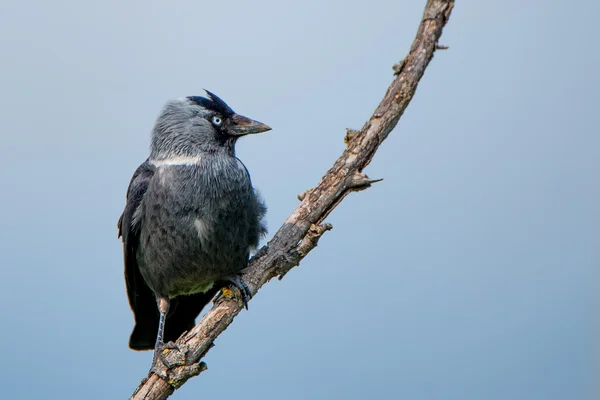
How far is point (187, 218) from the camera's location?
4.84 m

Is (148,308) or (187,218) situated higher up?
(187,218)

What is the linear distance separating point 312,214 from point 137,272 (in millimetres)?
2002

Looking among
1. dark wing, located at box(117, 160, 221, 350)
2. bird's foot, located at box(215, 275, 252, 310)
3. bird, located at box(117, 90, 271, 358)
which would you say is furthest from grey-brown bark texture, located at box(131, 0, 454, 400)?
dark wing, located at box(117, 160, 221, 350)

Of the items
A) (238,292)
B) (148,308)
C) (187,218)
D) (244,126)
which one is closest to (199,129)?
(244,126)

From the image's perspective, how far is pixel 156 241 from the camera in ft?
16.3

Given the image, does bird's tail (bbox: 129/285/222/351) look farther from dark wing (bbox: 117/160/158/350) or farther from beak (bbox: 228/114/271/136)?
beak (bbox: 228/114/271/136)

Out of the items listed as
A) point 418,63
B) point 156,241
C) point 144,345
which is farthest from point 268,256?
point 144,345

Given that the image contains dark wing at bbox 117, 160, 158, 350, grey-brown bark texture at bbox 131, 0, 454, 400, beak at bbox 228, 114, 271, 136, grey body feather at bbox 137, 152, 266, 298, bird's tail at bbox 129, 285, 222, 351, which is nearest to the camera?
grey-brown bark texture at bbox 131, 0, 454, 400

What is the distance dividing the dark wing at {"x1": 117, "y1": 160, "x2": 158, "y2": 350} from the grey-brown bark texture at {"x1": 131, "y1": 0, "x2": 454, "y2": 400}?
1198 mm

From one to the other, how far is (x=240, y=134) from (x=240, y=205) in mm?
663

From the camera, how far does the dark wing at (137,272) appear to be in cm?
516

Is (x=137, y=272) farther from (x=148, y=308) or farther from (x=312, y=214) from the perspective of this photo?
(x=312, y=214)

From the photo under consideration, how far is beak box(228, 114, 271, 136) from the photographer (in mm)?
5266

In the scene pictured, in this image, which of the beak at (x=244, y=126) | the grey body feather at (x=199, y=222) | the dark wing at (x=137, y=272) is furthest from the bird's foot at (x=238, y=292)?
the beak at (x=244, y=126)
